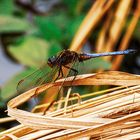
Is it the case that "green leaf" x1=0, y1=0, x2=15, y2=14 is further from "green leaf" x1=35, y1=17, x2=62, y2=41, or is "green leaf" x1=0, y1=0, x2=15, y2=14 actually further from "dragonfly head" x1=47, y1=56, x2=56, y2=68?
"dragonfly head" x1=47, y1=56, x2=56, y2=68

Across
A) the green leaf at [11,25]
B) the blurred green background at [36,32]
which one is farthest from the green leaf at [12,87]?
the green leaf at [11,25]

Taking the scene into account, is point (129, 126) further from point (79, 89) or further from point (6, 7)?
point (6, 7)

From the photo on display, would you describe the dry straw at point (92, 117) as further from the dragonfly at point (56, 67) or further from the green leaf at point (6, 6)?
the green leaf at point (6, 6)

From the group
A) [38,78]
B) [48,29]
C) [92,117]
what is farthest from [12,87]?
[92,117]

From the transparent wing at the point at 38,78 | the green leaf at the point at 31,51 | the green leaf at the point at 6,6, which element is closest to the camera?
the transparent wing at the point at 38,78

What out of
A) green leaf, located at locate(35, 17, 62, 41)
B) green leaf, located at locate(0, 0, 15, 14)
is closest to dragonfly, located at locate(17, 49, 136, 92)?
green leaf, located at locate(35, 17, 62, 41)

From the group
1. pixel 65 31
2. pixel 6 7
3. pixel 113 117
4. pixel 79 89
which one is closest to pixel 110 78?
pixel 113 117
